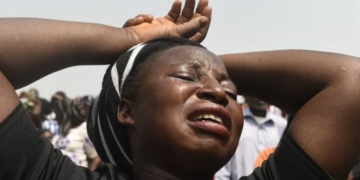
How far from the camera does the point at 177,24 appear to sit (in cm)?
251

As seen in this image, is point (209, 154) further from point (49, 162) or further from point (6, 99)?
point (6, 99)

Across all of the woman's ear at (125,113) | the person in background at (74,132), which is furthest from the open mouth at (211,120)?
the person in background at (74,132)

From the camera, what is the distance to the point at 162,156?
2055 millimetres

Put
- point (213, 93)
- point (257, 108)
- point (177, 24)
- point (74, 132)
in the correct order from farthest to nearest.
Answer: point (74, 132)
point (257, 108)
point (177, 24)
point (213, 93)

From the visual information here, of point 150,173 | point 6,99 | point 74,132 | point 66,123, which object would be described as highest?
point 6,99

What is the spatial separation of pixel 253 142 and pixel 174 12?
3389 millimetres

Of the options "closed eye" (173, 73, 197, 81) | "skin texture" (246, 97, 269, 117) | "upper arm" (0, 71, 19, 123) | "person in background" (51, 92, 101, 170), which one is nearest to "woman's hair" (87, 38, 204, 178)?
"closed eye" (173, 73, 197, 81)

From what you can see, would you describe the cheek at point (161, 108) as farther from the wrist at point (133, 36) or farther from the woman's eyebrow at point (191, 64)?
the wrist at point (133, 36)

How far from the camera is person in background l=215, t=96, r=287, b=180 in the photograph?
563 cm

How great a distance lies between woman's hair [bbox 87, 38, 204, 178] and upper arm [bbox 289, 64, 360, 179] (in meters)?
0.42

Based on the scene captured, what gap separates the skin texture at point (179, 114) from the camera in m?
2.01

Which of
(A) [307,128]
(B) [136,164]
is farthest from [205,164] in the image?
(A) [307,128]

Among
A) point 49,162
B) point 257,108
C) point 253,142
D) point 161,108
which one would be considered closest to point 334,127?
point 161,108

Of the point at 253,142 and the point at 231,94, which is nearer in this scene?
the point at 231,94
